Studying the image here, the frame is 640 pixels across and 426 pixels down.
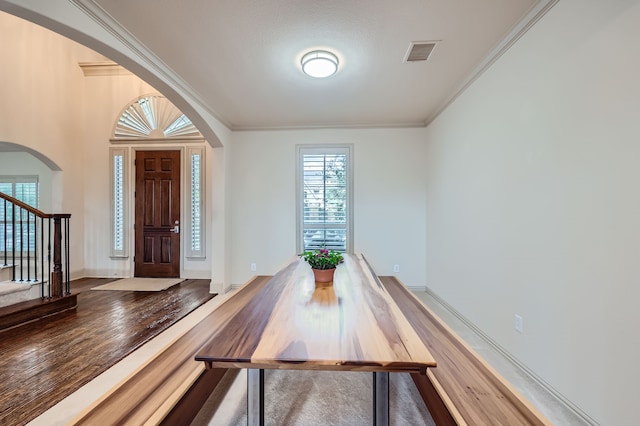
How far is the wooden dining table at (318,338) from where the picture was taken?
2.71 ft

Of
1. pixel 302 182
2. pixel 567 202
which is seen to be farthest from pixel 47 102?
pixel 567 202

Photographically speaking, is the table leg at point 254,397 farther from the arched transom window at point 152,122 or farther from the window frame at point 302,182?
the arched transom window at point 152,122

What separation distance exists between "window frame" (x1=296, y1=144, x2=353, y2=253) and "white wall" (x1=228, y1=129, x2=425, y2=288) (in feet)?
0.23

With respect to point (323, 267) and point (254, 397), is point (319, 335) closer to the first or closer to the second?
point (254, 397)

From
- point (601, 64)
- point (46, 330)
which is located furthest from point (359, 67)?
point (46, 330)

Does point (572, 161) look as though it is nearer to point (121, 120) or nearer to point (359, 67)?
point (359, 67)

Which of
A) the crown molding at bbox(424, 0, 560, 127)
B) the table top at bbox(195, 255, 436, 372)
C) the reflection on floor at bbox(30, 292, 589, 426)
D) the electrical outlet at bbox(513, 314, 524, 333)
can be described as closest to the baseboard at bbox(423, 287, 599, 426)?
the reflection on floor at bbox(30, 292, 589, 426)

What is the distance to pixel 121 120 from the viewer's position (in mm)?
4910

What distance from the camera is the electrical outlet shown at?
2.00 metres

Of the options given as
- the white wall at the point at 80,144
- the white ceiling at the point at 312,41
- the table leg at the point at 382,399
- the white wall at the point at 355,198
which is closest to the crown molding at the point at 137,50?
the white ceiling at the point at 312,41

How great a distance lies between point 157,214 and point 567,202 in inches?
227

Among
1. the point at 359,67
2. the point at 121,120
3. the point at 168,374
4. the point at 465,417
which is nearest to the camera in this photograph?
the point at 465,417

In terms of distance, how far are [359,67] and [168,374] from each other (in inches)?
113

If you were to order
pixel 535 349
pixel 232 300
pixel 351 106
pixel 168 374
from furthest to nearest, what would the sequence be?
pixel 351 106
pixel 232 300
pixel 535 349
pixel 168 374
